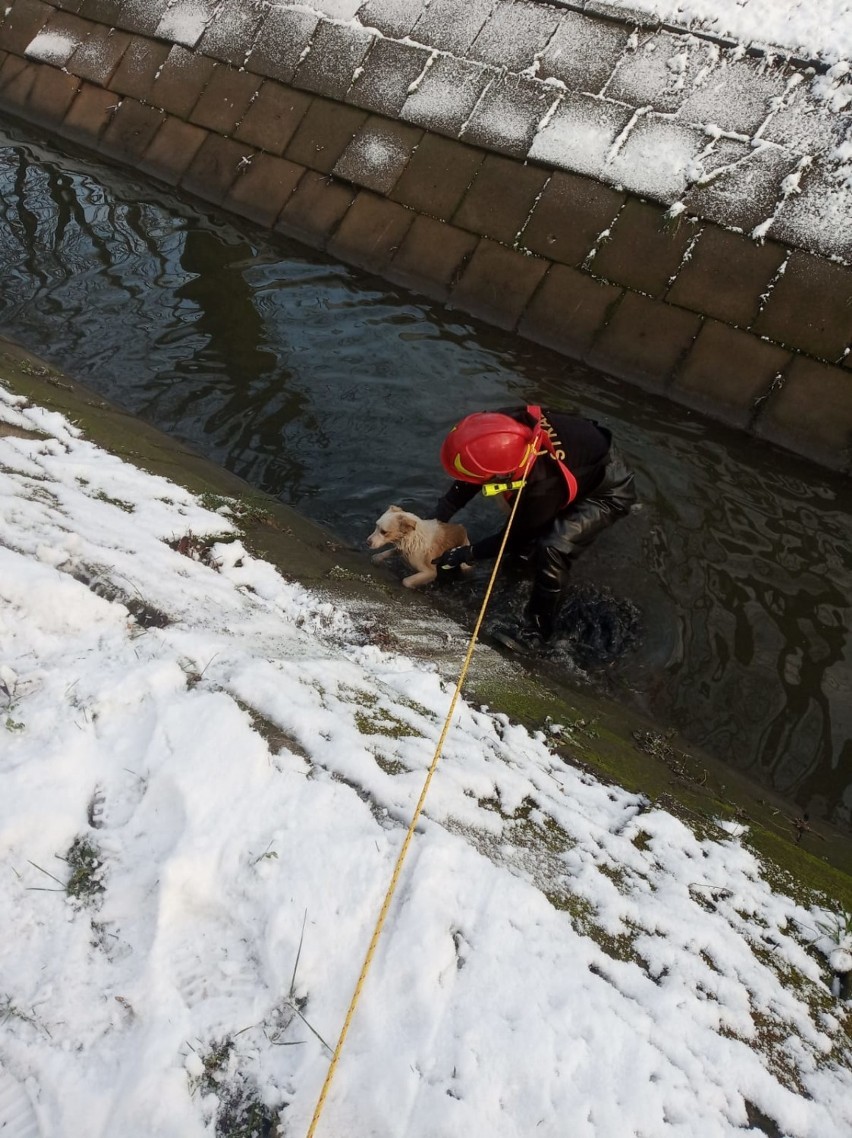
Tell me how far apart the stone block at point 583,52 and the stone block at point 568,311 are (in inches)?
73.2

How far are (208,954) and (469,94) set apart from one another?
783 centimetres

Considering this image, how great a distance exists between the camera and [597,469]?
14.0 feet

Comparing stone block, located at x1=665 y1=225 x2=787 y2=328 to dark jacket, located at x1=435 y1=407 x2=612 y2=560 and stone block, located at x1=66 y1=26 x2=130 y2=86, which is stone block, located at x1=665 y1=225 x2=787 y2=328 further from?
stone block, located at x1=66 y1=26 x2=130 y2=86

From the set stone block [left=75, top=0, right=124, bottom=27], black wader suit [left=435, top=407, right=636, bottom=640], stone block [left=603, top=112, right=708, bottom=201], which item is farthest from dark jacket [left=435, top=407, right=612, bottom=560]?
stone block [left=75, top=0, right=124, bottom=27]

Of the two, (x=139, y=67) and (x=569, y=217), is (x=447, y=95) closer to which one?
(x=569, y=217)

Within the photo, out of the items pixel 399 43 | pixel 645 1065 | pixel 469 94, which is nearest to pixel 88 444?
pixel 645 1065

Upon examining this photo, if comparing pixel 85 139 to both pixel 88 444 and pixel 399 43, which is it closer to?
pixel 399 43

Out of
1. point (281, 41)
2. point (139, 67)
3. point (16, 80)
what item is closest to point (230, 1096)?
point (281, 41)

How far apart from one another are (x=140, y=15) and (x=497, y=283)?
6.31 meters

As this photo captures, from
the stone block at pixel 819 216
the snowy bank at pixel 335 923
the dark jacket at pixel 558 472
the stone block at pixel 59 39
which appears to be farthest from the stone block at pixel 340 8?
the snowy bank at pixel 335 923

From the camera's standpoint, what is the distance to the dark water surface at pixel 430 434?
14.0 feet

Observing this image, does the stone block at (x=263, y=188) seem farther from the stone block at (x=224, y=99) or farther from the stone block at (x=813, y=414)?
the stone block at (x=813, y=414)

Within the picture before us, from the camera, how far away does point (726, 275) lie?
604 centimetres

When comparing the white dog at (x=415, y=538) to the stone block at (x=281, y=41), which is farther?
the stone block at (x=281, y=41)
